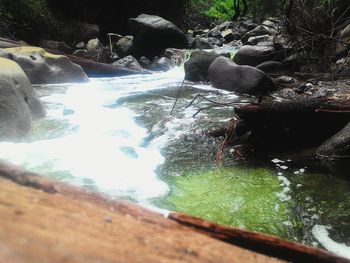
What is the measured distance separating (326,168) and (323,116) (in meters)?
0.82

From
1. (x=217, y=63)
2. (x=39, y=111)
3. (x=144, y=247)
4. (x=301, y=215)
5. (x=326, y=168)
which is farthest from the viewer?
(x=217, y=63)

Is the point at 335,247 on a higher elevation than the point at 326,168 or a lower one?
higher

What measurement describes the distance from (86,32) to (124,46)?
2735 millimetres

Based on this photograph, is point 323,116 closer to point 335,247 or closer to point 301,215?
point 301,215

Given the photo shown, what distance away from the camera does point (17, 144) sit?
4758 mm

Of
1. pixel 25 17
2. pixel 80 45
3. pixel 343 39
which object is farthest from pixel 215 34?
pixel 343 39

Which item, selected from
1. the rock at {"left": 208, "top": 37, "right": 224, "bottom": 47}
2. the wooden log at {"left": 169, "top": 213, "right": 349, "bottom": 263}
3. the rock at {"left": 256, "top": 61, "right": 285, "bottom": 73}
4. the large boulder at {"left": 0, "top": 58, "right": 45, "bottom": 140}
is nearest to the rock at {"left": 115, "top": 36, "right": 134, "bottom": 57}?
the rock at {"left": 208, "top": 37, "right": 224, "bottom": 47}

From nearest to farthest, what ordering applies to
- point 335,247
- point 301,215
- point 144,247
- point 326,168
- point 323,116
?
point 144,247 → point 335,247 → point 301,215 → point 326,168 → point 323,116

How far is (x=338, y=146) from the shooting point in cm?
431

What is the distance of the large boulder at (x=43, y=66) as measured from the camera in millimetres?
8889

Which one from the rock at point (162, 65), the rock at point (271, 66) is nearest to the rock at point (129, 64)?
the rock at point (162, 65)

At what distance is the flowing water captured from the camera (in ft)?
10.0

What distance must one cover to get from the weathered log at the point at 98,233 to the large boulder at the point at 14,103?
4101 mm

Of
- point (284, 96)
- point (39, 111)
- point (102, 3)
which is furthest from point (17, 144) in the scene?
point (102, 3)
